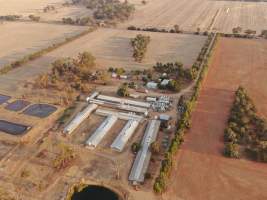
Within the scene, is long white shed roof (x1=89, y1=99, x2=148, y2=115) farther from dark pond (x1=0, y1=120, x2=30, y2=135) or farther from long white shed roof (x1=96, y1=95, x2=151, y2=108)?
dark pond (x1=0, y1=120, x2=30, y2=135)

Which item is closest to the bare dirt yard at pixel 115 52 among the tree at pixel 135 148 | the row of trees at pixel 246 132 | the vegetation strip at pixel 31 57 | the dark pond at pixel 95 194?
the vegetation strip at pixel 31 57

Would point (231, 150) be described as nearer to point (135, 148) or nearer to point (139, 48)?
point (135, 148)

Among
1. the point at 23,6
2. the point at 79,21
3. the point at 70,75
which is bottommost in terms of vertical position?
the point at 70,75

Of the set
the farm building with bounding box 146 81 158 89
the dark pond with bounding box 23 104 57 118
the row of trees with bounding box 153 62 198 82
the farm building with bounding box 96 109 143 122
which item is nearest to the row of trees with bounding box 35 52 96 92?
the dark pond with bounding box 23 104 57 118

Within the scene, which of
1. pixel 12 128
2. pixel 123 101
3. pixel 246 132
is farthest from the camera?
pixel 123 101

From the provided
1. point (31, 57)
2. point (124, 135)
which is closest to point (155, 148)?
point (124, 135)

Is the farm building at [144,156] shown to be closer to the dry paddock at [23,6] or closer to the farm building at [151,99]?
the farm building at [151,99]

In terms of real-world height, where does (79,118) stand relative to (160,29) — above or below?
below

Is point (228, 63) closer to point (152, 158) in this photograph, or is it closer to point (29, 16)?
point (152, 158)

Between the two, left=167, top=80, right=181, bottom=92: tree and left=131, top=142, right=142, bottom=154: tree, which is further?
left=167, top=80, right=181, bottom=92: tree
